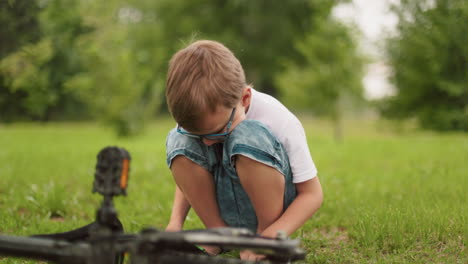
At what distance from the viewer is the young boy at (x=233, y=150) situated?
173 centimetres

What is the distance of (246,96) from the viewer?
1.95 m

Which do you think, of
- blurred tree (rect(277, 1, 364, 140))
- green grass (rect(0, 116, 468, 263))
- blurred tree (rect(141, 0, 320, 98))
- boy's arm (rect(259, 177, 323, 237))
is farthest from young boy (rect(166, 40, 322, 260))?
blurred tree (rect(141, 0, 320, 98))

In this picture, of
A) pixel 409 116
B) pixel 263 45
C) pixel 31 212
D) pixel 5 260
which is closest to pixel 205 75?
pixel 5 260

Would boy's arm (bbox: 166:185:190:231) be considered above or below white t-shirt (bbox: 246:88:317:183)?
below

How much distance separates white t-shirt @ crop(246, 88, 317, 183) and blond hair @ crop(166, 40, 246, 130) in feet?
0.67

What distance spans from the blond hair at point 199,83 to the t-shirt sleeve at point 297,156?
0.92 feet

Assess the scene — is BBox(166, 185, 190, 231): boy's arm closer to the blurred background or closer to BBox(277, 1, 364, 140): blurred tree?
the blurred background

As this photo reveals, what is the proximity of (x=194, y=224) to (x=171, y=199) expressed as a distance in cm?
91

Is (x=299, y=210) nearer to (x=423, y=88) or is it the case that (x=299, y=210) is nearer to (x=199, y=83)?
(x=199, y=83)

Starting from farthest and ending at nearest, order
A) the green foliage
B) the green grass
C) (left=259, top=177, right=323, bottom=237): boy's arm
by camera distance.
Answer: the green foliage, the green grass, (left=259, top=177, right=323, bottom=237): boy's arm

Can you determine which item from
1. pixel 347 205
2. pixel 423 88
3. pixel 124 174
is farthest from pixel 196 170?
pixel 423 88

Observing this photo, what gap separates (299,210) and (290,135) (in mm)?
320

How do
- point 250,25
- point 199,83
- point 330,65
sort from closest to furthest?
point 199,83, point 330,65, point 250,25

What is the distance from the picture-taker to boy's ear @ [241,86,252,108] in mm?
1927
